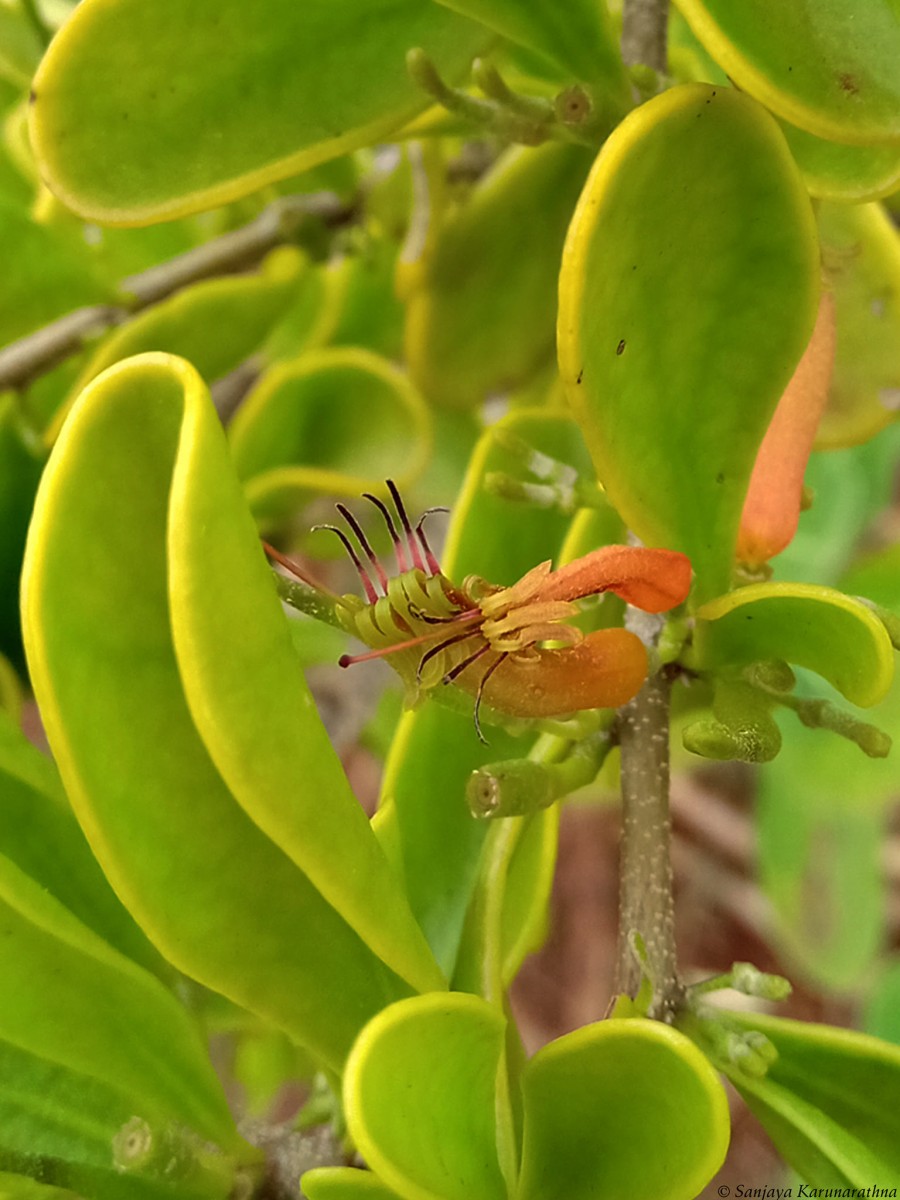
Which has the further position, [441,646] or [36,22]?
[36,22]

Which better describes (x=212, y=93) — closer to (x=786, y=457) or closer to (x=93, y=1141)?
(x=786, y=457)

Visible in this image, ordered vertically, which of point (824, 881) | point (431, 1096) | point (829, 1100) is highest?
point (431, 1096)

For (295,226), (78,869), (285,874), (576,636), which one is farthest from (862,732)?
(295,226)

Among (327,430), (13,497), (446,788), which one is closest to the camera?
(446,788)

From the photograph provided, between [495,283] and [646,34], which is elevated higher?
[646,34]

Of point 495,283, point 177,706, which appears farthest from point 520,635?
point 495,283

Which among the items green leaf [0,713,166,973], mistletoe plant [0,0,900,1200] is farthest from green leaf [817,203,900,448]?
green leaf [0,713,166,973]
